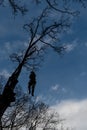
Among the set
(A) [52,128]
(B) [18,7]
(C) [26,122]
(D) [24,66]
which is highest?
(A) [52,128]

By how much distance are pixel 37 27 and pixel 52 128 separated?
2501 centimetres

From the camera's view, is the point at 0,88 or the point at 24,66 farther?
the point at 0,88

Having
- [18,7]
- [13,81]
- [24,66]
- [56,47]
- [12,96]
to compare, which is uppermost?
[56,47]

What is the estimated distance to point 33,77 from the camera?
18.3 m

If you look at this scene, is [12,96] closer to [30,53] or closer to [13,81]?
[13,81]

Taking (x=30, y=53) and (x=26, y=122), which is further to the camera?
(x=26, y=122)

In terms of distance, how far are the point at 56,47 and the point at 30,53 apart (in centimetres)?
264

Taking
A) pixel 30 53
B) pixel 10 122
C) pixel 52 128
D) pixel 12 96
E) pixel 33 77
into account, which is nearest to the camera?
pixel 12 96

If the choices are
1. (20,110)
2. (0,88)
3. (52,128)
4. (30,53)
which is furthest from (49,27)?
(52,128)

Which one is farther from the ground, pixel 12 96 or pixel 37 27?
pixel 37 27

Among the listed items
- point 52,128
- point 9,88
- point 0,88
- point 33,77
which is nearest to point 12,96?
point 9,88

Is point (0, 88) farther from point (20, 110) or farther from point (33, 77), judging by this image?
point (33, 77)

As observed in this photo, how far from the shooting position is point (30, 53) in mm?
19984

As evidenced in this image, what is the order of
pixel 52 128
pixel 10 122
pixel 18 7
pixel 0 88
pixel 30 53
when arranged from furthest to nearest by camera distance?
pixel 52 128 → pixel 10 122 → pixel 0 88 → pixel 30 53 → pixel 18 7
